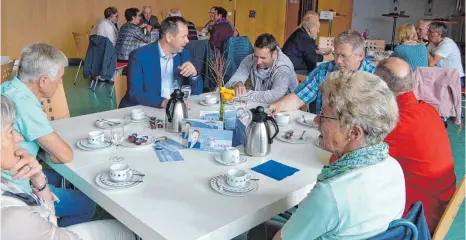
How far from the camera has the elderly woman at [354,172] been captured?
1.15 meters

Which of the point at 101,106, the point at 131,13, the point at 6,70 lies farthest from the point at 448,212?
the point at 131,13

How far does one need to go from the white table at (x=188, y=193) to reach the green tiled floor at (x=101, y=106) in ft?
3.11

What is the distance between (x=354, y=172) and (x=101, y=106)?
461cm

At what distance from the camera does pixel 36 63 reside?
1808 millimetres

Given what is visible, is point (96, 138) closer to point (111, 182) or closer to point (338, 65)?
point (111, 182)

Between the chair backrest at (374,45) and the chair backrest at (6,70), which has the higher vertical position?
the chair backrest at (374,45)

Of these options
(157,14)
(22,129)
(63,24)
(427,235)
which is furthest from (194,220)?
(157,14)

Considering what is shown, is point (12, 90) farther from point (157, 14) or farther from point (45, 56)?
point (157, 14)

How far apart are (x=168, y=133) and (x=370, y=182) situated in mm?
1244

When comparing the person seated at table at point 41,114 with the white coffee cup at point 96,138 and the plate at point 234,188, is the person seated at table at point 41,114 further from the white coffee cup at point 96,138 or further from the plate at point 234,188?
the plate at point 234,188

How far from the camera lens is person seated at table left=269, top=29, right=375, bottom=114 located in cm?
265

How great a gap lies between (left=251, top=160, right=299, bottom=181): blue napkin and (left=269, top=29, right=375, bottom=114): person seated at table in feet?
2.61

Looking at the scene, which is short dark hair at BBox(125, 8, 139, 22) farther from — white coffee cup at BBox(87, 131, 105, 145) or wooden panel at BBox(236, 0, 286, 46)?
white coffee cup at BBox(87, 131, 105, 145)

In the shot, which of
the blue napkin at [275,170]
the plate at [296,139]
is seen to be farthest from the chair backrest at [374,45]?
the blue napkin at [275,170]
